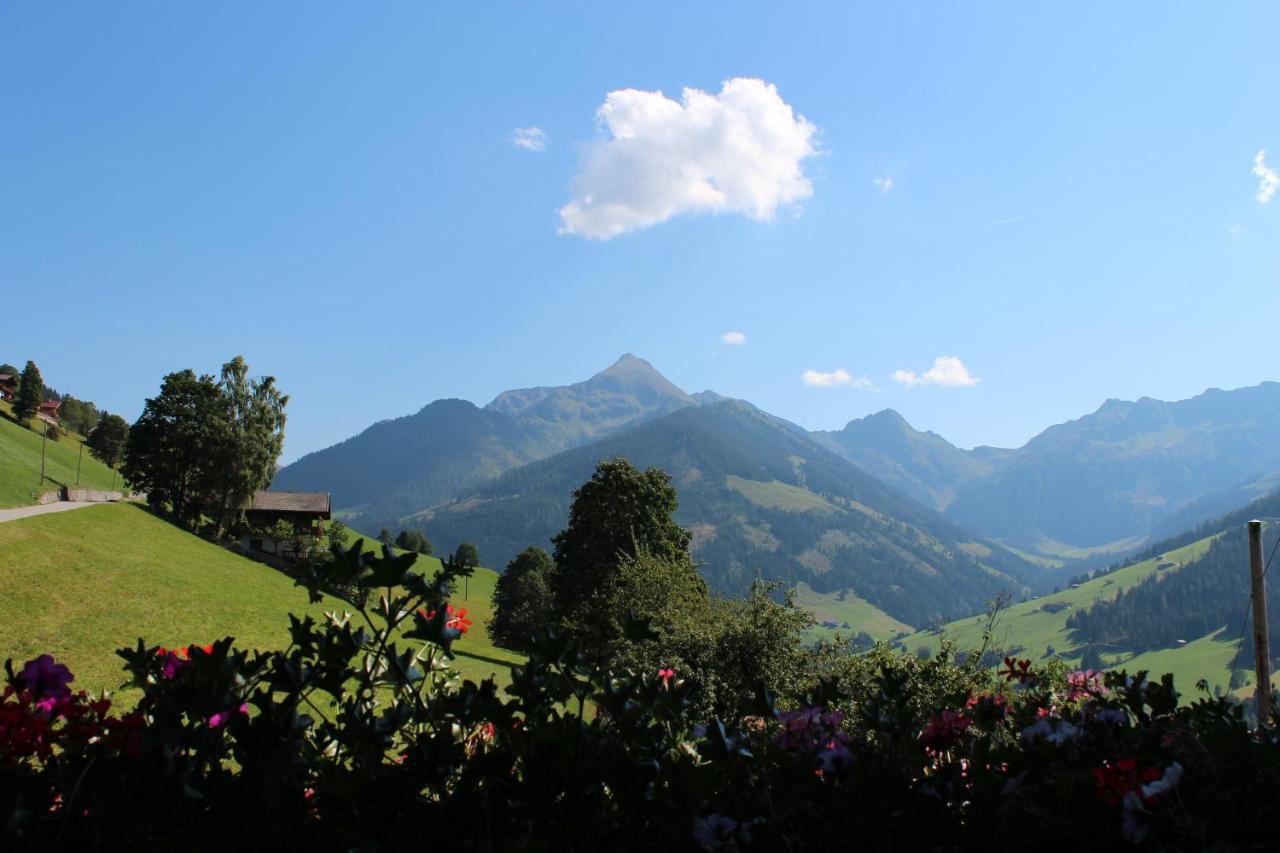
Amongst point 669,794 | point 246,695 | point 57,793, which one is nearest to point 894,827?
point 669,794

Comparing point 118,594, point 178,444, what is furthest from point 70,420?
point 118,594

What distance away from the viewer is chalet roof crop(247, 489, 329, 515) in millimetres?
70875

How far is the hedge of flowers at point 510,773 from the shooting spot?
7.12ft

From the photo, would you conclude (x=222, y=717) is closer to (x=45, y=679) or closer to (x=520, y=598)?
(x=45, y=679)

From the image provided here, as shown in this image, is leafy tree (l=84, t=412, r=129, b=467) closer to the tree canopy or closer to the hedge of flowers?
the tree canopy

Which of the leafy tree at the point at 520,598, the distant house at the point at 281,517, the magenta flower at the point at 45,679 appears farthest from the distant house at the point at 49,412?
the magenta flower at the point at 45,679

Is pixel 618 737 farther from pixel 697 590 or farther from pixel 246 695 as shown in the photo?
pixel 697 590

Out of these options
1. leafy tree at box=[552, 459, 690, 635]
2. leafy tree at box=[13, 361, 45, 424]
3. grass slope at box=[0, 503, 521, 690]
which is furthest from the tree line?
leafy tree at box=[552, 459, 690, 635]

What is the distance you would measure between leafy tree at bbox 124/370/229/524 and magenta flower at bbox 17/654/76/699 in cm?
6342

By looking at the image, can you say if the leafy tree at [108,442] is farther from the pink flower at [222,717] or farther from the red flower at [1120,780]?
the red flower at [1120,780]

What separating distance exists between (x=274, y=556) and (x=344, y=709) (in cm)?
6770

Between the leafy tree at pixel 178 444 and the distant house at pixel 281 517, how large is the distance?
567cm

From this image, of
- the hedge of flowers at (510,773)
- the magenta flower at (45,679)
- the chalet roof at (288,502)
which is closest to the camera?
the hedge of flowers at (510,773)

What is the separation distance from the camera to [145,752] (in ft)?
7.36
